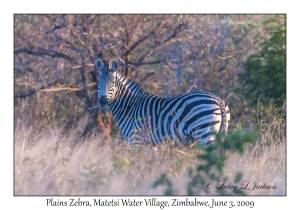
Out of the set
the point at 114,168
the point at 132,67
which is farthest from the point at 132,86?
the point at 132,67

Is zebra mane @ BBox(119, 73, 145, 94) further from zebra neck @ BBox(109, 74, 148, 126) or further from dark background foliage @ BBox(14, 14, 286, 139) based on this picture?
dark background foliage @ BBox(14, 14, 286, 139)

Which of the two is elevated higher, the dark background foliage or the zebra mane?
the dark background foliage

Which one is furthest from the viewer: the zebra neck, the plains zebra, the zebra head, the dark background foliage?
the dark background foliage

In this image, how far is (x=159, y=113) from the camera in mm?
9523

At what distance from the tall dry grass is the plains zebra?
1.35 feet

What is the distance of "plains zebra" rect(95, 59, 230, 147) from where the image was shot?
895cm

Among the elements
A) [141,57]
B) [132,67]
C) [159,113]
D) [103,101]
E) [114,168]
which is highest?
[141,57]

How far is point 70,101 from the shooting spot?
19328 mm

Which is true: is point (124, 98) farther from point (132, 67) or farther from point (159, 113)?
point (132, 67)

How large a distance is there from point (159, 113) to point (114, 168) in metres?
2.72

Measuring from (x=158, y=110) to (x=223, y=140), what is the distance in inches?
99.9

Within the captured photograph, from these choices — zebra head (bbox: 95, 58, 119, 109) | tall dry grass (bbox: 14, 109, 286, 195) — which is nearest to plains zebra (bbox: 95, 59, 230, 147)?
zebra head (bbox: 95, 58, 119, 109)

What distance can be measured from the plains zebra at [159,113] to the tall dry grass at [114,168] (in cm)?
41

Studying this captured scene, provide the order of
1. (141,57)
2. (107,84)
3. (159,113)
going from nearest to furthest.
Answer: (159,113), (107,84), (141,57)
